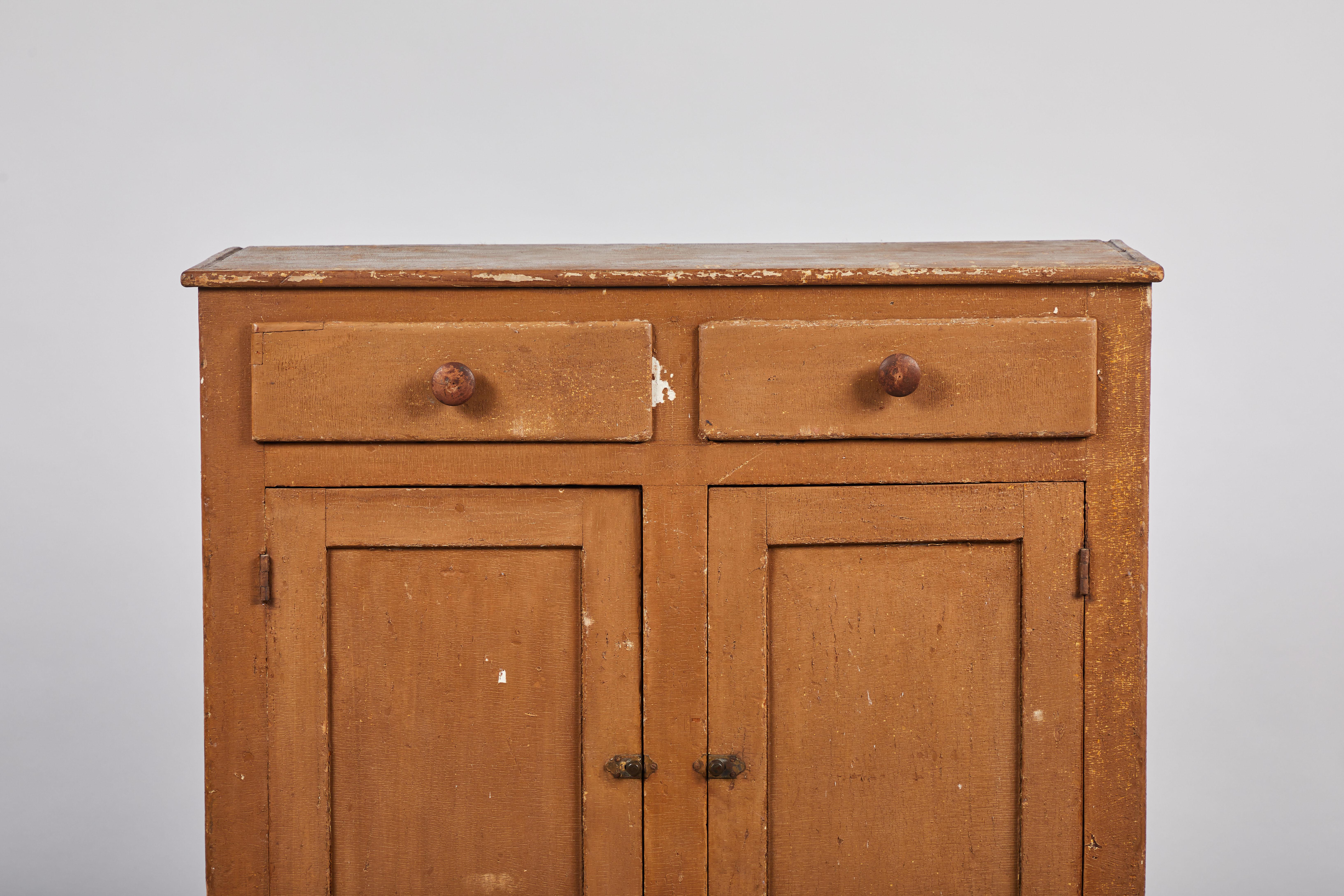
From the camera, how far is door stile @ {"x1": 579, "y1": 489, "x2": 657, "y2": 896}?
2234mm

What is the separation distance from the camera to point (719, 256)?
2477 mm

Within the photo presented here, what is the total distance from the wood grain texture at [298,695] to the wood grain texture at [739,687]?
61 cm

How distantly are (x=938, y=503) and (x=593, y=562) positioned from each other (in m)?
0.55

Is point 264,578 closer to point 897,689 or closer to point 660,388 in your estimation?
point 660,388

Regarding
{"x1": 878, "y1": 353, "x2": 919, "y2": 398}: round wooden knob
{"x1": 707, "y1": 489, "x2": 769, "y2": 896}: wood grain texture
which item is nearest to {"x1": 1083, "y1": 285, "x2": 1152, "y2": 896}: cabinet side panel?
{"x1": 878, "y1": 353, "x2": 919, "y2": 398}: round wooden knob

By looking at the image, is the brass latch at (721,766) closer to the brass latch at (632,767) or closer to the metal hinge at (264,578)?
the brass latch at (632,767)

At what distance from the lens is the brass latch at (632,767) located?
88.6 inches

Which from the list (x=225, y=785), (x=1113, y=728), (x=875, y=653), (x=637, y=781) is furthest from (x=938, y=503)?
(x=225, y=785)

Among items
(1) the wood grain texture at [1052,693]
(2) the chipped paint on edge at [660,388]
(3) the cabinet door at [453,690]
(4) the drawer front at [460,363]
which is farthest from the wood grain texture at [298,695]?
(1) the wood grain texture at [1052,693]

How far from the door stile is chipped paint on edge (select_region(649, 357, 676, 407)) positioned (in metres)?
0.15

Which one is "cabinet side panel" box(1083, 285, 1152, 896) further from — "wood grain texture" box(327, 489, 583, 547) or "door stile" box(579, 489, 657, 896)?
"wood grain texture" box(327, 489, 583, 547)

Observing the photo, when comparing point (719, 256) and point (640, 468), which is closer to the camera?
point (640, 468)

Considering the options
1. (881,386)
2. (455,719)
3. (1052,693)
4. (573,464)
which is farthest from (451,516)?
(1052,693)

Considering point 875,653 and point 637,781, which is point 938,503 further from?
point 637,781
